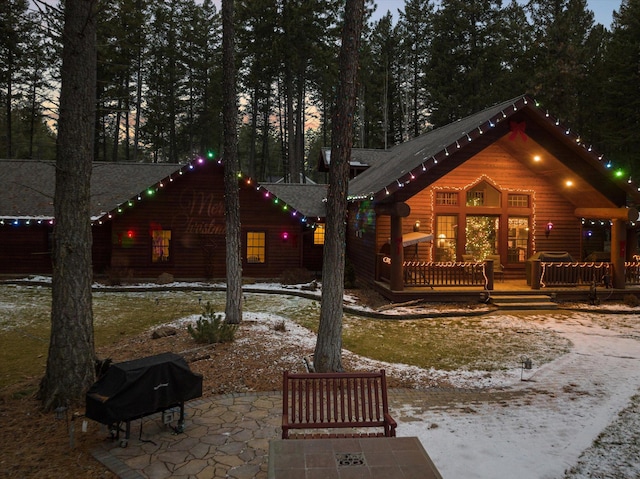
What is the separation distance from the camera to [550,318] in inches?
594

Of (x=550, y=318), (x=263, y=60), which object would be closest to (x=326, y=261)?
(x=550, y=318)

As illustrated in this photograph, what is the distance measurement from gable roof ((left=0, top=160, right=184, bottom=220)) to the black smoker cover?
16255 mm

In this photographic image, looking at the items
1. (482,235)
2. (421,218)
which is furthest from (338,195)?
(482,235)

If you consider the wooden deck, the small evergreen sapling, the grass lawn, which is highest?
the wooden deck

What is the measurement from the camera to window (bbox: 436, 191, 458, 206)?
1906 cm

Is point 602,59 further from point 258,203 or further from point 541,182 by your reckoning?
point 258,203

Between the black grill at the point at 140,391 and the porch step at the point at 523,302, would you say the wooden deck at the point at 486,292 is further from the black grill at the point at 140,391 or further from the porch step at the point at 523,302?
the black grill at the point at 140,391

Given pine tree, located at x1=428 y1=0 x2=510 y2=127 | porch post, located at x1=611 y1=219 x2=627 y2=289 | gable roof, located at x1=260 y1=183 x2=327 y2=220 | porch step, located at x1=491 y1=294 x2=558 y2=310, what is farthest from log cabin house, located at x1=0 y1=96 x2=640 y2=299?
pine tree, located at x1=428 y1=0 x2=510 y2=127

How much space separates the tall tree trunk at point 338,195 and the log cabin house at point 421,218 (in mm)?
7108

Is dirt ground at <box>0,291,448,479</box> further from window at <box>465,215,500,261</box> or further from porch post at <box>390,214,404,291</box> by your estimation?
window at <box>465,215,500,261</box>

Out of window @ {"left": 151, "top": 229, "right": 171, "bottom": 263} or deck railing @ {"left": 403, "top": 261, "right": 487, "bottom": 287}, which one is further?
window @ {"left": 151, "top": 229, "right": 171, "bottom": 263}

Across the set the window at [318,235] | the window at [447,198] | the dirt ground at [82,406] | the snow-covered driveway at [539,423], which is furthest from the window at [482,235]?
the dirt ground at [82,406]

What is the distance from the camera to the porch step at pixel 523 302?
53.1ft

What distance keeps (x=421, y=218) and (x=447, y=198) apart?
56.5 inches
